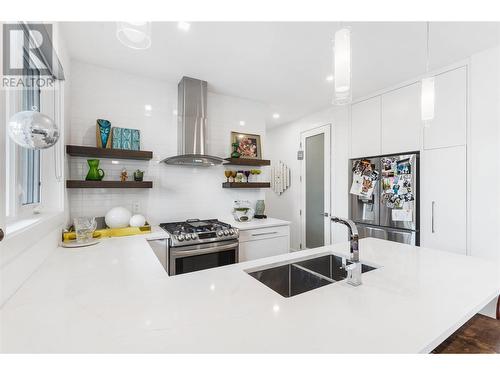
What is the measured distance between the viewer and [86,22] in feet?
5.98

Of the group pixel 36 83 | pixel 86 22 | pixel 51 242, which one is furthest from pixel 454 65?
pixel 51 242

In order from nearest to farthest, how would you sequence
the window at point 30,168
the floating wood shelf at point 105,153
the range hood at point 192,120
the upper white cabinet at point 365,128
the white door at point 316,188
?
1. the window at point 30,168
2. the floating wood shelf at point 105,153
3. the range hood at point 192,120
4. the upper white cabinet at point 365,128
5. the white door at point 316,188

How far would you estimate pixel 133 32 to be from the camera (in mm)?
962

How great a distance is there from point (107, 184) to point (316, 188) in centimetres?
307

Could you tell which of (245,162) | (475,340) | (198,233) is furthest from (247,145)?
(475,340)

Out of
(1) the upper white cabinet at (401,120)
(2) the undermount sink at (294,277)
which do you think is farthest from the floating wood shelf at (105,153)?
(1) the upper white cabinet at (401,120)

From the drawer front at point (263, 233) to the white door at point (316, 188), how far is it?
1.06m

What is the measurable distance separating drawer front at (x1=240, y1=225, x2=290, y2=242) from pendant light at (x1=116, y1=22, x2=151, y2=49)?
207cm

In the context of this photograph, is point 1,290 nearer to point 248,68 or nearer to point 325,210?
point 248,68

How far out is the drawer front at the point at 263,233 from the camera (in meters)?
2.72

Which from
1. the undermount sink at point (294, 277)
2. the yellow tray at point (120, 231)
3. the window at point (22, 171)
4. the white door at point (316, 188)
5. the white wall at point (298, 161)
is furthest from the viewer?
the white door at point (316, 188)

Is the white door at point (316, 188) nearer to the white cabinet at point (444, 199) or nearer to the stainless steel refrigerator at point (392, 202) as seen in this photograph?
the stainless steel refrigerator at point (392, 202)

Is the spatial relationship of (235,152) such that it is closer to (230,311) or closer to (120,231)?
(120,231)

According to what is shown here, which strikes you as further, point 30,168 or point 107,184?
point 107,184
